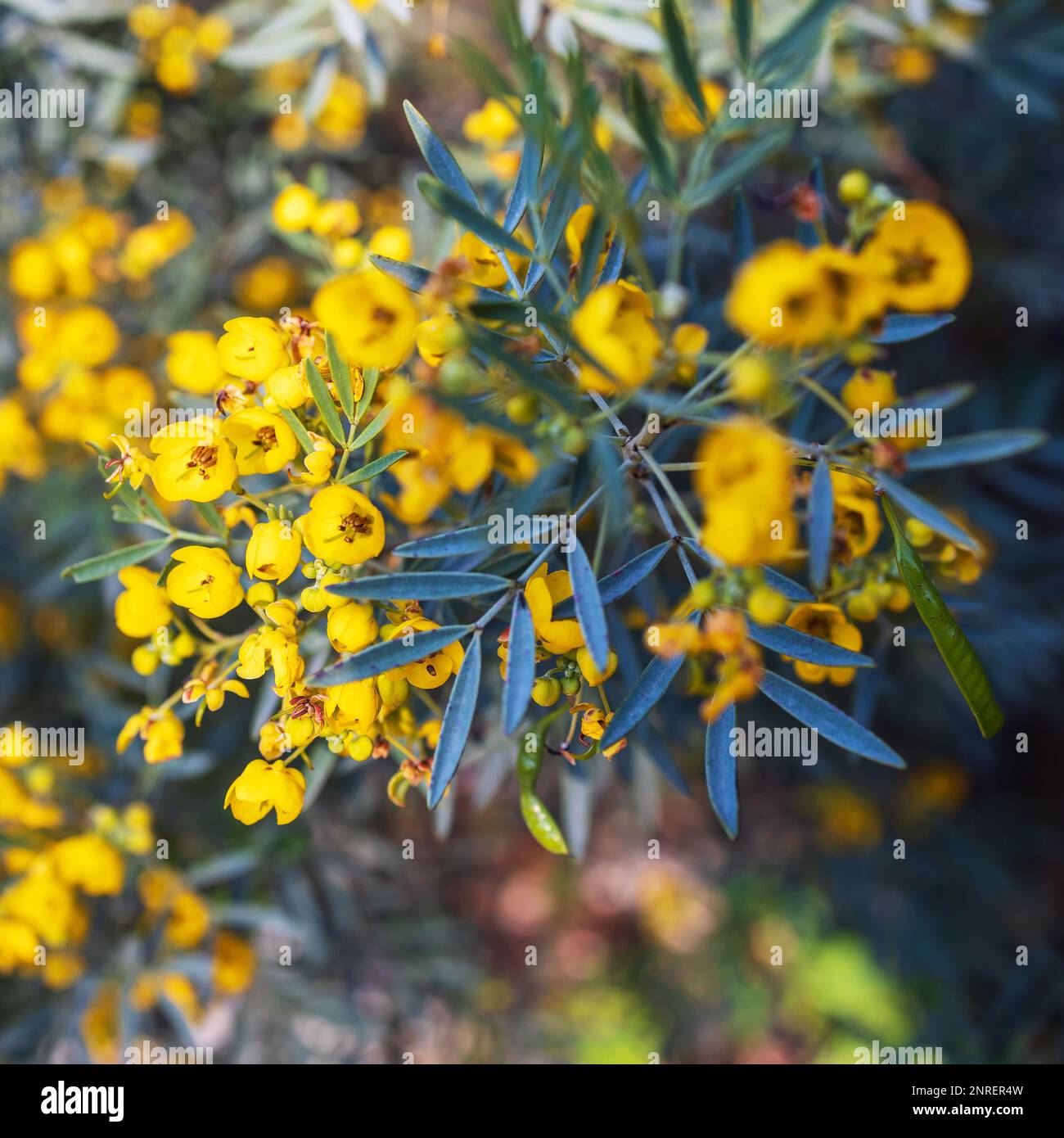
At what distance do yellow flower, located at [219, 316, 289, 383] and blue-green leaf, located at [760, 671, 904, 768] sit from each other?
1.04m

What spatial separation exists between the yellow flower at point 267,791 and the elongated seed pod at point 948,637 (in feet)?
3.60

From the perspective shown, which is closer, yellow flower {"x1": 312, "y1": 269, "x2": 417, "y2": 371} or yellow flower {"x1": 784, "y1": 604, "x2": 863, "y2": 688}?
yellow flower {"x1": 312, "y1": 269, "x2": 417, "y2": 371}

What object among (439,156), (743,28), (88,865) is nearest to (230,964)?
(88,865)

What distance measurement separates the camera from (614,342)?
1.12 meters

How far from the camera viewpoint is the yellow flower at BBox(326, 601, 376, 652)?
1488 millimetres

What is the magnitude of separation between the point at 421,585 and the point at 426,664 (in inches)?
6.5

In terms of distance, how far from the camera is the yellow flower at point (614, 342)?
113 centimetres

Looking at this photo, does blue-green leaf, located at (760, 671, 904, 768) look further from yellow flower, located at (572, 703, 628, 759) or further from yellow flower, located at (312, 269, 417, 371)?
yellow flower, located at (312, 269, 417, 371)

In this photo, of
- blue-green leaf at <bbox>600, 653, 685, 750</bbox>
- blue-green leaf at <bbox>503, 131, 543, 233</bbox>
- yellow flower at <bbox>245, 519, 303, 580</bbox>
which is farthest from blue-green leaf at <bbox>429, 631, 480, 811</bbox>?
blue-green leaf at <bbox>503, 131, 543, 233</bbox>

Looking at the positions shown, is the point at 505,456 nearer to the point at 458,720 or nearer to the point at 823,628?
the point at 458,720

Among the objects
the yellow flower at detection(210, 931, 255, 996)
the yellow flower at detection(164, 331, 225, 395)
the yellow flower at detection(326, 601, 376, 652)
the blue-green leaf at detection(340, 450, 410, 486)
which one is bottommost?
the yellow flower at detection(210, 931, 255, 996)

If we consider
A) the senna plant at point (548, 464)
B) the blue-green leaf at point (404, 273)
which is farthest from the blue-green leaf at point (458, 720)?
the blue-green leaf at point (404, 273)

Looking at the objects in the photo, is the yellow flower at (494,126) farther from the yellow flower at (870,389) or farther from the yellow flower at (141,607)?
the yellow flower at (141,607)

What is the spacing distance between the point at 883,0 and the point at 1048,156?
132 cm
